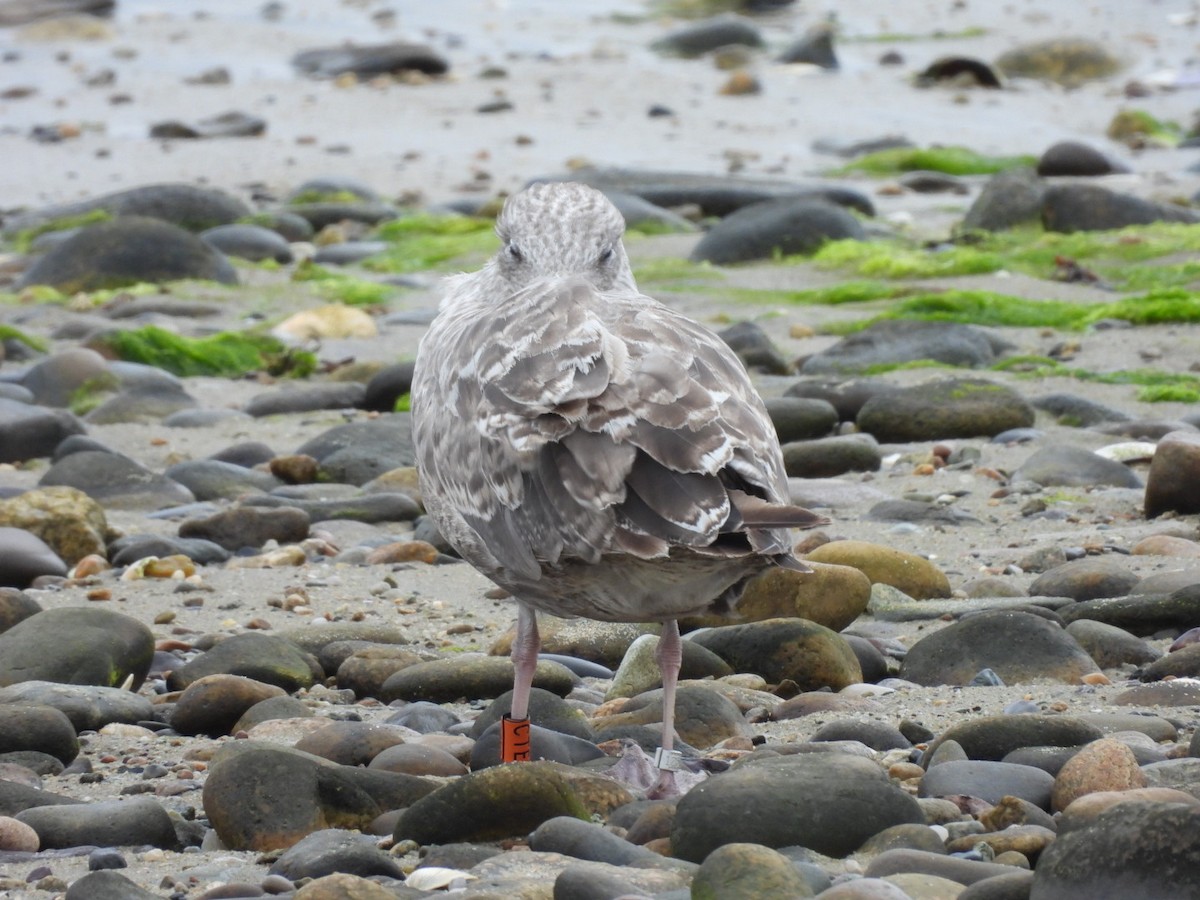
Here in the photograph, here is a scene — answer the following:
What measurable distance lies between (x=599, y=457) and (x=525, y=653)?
965 mm

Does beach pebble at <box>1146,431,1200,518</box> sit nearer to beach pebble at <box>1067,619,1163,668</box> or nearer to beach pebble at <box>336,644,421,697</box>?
beach pebble at <box>1067,619,1163,668</box>

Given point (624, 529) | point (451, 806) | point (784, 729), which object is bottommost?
point (784, 729)

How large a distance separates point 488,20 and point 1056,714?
22.3m

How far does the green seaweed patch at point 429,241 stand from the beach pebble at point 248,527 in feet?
18.6

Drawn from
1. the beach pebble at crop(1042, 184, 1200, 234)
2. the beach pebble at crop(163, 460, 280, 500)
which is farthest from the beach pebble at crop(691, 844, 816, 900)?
the beach pebble at crop(1042, 184, 1200, 234)

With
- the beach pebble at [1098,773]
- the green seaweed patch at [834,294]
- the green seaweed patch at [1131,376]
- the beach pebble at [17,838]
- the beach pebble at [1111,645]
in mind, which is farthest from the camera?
the green seaweed patch at [834,294]

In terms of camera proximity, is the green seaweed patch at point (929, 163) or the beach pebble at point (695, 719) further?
the green seaweed patch at point (929, 163)

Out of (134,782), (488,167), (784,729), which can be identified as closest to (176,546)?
(134,782)

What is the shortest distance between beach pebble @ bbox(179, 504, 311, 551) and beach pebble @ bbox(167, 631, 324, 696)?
1.58 meters

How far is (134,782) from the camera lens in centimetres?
472

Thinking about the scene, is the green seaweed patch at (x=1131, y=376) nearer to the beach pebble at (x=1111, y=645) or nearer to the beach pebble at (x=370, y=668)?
the beach pebble at (x=1111, y=645)

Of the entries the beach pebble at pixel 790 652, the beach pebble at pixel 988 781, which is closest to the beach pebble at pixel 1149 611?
the beach pebble at pixel 790 652

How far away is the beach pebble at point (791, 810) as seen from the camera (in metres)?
3.84

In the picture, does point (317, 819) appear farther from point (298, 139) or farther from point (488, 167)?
point (298, 139)
